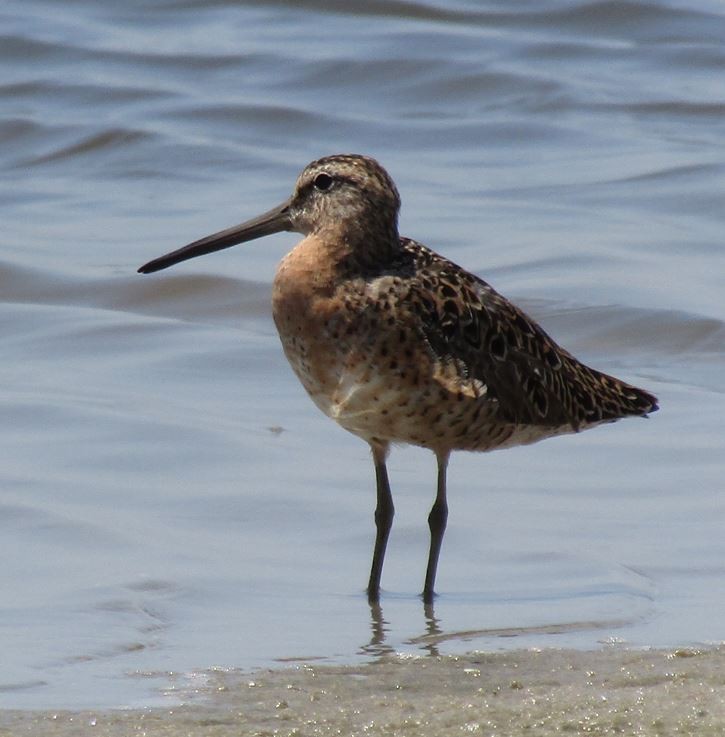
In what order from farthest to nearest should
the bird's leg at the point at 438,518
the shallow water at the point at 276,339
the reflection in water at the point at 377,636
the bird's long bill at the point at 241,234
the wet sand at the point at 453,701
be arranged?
the bird's long bill at the point at 241,234
the bird's leg at the point at 438,518
the shallow water at the point at 276,339
the reflection in water at the point at 377,636
the wet sand at the point at 453,701

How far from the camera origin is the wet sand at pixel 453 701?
3809 mm

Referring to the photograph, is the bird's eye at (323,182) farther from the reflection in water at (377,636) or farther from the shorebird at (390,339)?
the reflection in water at (377,636)

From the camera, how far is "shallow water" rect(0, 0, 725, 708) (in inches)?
209

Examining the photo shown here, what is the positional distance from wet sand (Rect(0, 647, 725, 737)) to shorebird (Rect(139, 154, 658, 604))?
1067mm

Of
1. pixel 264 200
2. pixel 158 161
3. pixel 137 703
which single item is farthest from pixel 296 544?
pixel 158 161

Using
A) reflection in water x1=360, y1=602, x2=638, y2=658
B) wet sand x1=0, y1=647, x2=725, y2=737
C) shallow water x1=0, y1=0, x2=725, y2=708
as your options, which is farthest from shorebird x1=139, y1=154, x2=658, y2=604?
wet sand x1=0, y1=647, x2=725, y2=737

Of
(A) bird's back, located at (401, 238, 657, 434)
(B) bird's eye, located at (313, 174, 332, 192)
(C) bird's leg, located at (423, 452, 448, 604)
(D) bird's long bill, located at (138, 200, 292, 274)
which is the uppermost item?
(B) bird's eye, located at (313, 174, 332, 192)

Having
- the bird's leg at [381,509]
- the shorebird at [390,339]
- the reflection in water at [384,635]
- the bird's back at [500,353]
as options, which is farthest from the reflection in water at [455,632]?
the bird's back at [500,353]

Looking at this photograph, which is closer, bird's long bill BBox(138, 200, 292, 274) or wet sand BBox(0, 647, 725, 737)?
wet sand BBox(0, 647, 725, 737)

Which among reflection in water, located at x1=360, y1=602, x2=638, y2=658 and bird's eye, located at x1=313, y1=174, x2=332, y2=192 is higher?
bird's eye, located at x1=313, y1=174, x2=332, y2=192

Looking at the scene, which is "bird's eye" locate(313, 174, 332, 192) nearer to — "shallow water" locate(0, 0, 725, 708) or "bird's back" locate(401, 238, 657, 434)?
"bird's back" locate(401, 238, 657, 434)

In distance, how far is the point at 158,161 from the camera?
1298 cm

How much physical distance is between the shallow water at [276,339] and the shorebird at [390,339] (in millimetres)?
450

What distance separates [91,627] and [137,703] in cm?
88
